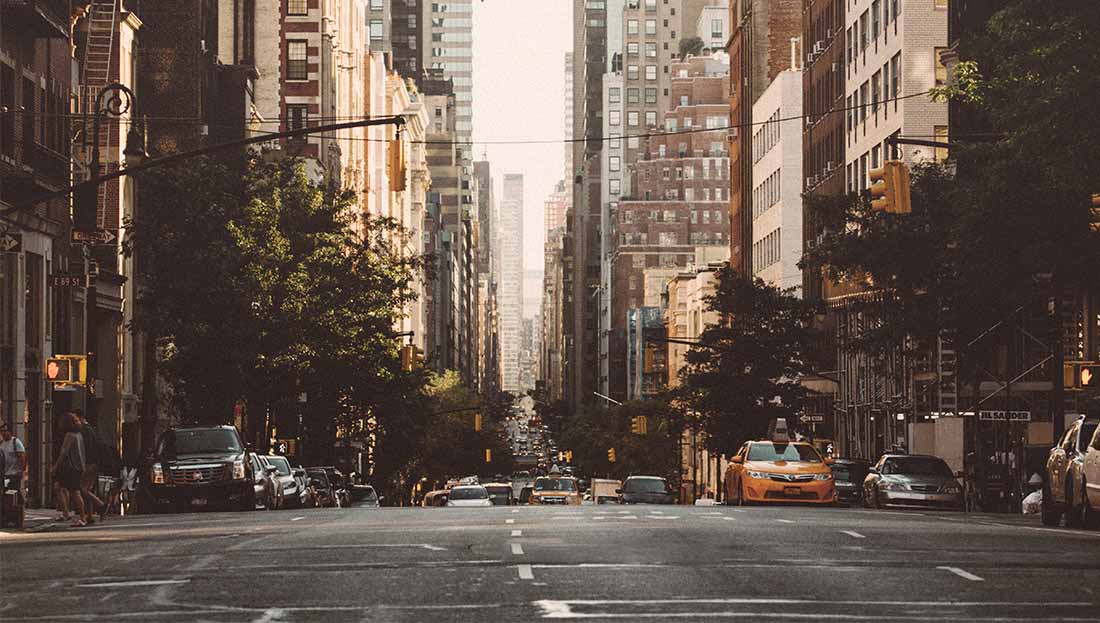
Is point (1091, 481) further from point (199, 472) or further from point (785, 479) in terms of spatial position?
point (199, 472)

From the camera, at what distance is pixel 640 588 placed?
17.0 metres

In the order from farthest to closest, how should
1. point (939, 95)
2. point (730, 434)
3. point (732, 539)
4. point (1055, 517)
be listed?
point (730, 434) → point (939, 95) → point (1055, 517) → point (732, 539)

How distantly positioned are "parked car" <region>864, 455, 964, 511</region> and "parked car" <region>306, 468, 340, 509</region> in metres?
18.7

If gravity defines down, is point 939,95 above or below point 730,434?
above

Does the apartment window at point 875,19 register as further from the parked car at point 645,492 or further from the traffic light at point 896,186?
the traffic light at point 896,186

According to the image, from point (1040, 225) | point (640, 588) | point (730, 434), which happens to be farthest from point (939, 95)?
point (730, 434)

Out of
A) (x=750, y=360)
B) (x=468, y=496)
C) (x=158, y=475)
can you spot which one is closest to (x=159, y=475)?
(x=158, y=475)

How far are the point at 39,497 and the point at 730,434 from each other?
3836 centimetres

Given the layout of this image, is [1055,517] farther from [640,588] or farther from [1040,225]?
[640,588]

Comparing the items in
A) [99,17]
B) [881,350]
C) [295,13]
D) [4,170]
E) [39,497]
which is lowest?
[39,497]

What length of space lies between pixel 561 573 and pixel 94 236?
3093 centimetres

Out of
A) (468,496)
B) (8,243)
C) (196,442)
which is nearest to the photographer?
(8,243)

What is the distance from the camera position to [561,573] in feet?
60.6

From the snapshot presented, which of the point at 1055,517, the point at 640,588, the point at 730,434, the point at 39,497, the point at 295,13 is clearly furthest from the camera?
the point at 295,13
